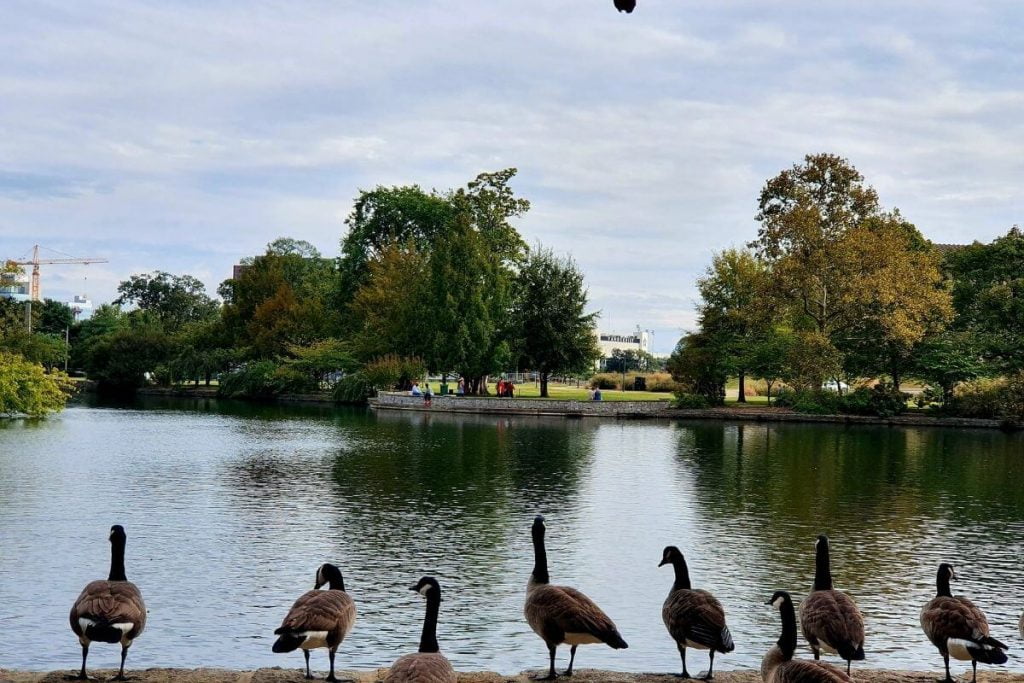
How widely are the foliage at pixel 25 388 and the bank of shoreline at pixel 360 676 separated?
5058 centimetres

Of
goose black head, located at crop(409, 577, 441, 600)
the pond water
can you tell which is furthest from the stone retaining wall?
goose black head, located at crop(409, 577, 441, 600)

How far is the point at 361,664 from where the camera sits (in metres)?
14.5

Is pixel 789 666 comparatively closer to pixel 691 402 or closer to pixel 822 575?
pixel 822 575

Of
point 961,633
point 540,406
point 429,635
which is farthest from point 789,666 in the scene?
point 540,406

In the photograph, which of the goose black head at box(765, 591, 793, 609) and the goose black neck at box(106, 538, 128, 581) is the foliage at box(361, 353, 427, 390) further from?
the goose black head at box(765, 591, 793, 609)

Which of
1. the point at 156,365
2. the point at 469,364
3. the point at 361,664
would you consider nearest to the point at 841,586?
the point at 361,664

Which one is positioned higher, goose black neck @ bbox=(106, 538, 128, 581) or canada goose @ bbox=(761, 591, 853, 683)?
goose black neck @ bbox=(106, 538, 128, 581)

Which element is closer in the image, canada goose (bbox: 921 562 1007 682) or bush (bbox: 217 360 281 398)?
canada goose (bbox: 921 562 1007 682)

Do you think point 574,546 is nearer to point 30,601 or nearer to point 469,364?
point 30,601

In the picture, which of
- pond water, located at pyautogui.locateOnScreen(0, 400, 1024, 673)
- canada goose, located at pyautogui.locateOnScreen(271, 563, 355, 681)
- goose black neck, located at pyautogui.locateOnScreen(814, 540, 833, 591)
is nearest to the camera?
canada goose, located at pyautogui.locateOnScreen(271, 563, 355, 681)

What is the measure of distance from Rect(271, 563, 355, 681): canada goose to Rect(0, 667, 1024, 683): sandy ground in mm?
341

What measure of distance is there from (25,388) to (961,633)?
57.0 meters

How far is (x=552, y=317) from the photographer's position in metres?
82.8

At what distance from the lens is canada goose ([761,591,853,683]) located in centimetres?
890
